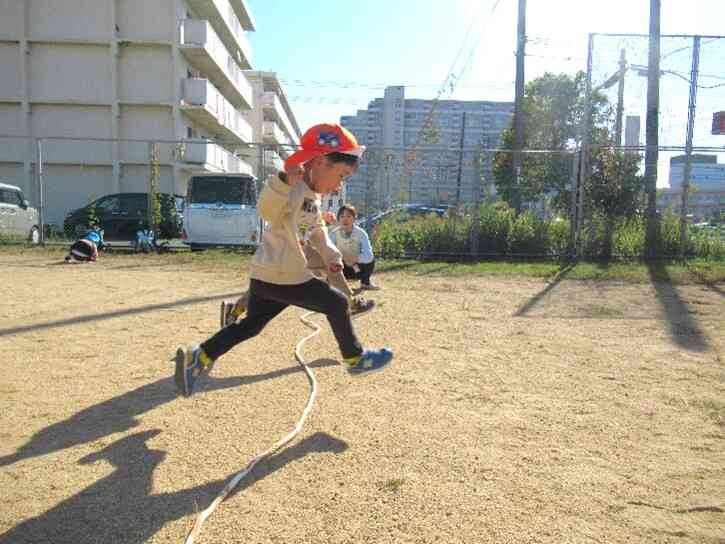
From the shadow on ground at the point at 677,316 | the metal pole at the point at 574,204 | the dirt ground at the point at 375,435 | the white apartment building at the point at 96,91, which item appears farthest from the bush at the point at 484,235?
the white apartment building at the point at 96,91

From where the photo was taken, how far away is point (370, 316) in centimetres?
659

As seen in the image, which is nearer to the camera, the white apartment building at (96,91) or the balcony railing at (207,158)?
the balcony railing at (207,158)

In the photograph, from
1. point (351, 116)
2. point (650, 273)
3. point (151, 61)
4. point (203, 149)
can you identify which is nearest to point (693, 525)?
point (650, 273)

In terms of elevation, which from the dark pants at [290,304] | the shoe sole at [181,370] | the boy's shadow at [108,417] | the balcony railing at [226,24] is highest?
the balcony railing at [226,24]

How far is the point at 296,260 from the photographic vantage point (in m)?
3.21

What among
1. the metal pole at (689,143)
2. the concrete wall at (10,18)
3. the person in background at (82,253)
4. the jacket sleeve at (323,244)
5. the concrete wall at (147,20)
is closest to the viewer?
the jacket sleeve at (323,244)

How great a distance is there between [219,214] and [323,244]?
34.9 feet

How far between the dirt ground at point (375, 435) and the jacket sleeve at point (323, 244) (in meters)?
0.84

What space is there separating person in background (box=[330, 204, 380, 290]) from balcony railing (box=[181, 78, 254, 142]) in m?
20.5

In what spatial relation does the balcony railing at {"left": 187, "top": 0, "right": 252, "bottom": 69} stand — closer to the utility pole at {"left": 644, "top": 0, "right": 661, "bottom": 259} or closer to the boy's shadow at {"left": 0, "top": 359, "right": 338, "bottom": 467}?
the utility pole at {"left": 644, "top": 0, "right": 661, "bottom": 259}

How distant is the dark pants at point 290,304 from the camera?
3268mm

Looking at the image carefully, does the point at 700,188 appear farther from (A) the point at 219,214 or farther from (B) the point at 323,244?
(B) the point at 323,244

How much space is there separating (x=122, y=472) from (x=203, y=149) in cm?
2377

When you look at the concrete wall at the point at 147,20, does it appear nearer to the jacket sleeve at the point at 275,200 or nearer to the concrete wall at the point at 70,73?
the concrete wall at the point at 70,73
